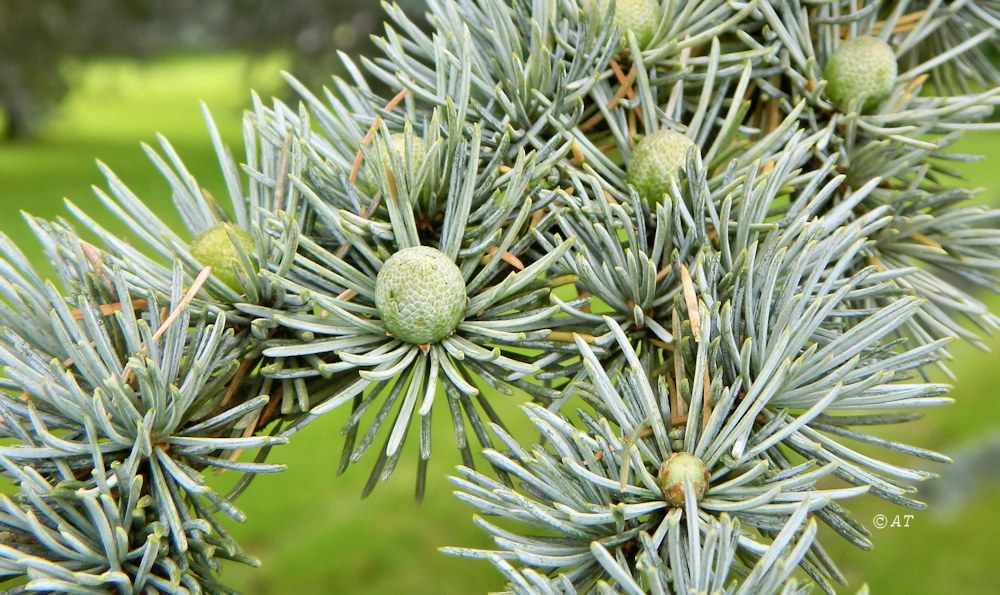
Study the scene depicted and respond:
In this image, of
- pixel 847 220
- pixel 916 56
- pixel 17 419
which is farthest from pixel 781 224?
pixel 17 419

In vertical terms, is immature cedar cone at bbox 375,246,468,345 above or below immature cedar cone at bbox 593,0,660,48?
below

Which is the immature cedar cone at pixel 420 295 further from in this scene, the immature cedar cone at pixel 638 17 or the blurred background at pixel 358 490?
the immature cedar cone at pixel 638 17

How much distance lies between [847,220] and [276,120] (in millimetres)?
354

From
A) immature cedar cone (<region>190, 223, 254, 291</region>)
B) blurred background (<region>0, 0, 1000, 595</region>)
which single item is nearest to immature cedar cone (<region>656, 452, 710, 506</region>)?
blurred background (<region>0, 0, 1000, 595</region>)

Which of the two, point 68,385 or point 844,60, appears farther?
point 844,60

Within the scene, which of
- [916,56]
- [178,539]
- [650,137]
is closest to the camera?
[178,539]

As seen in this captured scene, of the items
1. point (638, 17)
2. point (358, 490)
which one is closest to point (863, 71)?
point (638, 17)

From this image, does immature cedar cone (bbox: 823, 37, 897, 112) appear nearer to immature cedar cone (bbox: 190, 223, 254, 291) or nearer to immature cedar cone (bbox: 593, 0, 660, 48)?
immature cedar cone (bbox: 593, 0, 660, 48)

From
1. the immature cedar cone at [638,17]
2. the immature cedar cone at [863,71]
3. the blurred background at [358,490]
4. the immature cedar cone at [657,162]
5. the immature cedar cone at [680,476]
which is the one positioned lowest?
the immature cedar cone at [680,476]

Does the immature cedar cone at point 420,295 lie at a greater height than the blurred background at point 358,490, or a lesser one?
lesser

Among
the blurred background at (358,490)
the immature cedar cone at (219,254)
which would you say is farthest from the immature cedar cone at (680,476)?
the immature cedar cone at (219,254)

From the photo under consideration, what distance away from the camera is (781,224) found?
473mm

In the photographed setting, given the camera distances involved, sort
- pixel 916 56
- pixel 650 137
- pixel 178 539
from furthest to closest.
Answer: pixel 916 56 → pixel 650 137 → pixel 178 539

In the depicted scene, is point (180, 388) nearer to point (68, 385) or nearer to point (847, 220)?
point (68, 385)
